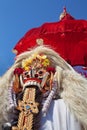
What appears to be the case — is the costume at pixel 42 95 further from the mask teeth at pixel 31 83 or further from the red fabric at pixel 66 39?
the red fabric at pixel 66 39

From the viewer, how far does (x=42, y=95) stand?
85.4 inches

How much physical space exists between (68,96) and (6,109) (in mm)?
375

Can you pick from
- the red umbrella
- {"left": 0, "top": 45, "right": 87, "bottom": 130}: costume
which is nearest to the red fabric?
the red umbrella

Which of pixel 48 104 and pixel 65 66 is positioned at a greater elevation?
pixel 65 66

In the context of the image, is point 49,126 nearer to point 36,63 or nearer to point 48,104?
point 48,104

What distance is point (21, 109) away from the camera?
6.79 feet

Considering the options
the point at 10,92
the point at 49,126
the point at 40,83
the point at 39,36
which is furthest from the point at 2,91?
the point at 39,36

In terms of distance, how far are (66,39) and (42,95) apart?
160cm

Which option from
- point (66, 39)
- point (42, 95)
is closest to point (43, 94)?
point (42, 95)

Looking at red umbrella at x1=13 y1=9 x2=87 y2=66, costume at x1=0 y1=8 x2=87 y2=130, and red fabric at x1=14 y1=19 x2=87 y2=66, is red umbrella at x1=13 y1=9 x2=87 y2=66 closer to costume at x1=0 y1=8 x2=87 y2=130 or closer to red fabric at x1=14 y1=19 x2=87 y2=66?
red fabric at x1=14 y1=19 x2=87 y2=66

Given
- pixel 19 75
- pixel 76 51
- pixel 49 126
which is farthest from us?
pixel 76 51

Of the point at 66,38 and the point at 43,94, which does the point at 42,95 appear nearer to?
the point at 43,94

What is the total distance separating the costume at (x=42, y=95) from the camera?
6.70 feet

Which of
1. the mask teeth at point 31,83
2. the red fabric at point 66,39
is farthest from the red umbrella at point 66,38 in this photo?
the mask teeth at point 31,83
